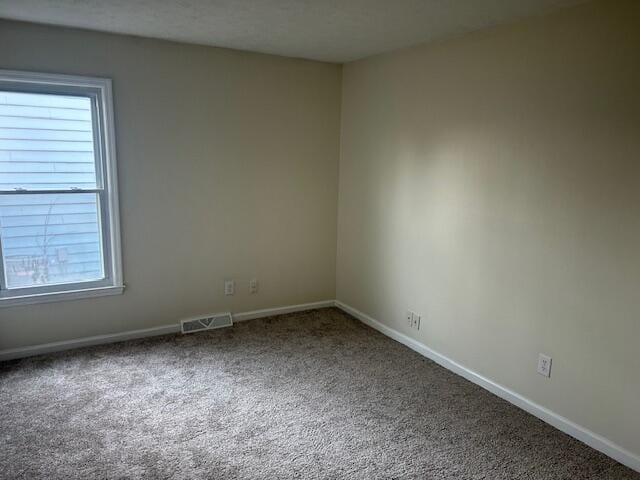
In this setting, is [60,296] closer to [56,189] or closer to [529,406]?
[56,189]

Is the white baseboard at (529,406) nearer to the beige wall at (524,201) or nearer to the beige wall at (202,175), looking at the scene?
the beige wall at (524,201)

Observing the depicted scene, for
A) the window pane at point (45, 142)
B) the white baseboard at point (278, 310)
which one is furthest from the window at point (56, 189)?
the white baseboard at point (278, 310)

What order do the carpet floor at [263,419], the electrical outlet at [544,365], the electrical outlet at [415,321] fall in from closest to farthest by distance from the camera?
the carpet floor at [263,419] < the electrical outlet at [544,365] < the electrical outlet at [415,321]

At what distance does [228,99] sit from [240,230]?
1109mm

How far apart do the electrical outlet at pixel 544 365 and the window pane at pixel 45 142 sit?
3.28m

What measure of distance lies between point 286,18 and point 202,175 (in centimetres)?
152

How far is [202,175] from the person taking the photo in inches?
150

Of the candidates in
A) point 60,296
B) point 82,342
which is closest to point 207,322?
point 82,342

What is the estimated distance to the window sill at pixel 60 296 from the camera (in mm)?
3279

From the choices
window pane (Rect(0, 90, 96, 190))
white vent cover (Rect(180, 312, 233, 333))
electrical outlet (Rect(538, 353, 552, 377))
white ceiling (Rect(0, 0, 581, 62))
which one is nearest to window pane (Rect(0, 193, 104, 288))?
window pane (Rect(0, 90, 96, 190))

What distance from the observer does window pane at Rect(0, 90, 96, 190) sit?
3.15 metres

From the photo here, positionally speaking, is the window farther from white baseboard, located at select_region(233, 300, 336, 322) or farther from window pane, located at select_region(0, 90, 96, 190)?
white baseboard, located at select_region(233, 300, 336, 322)

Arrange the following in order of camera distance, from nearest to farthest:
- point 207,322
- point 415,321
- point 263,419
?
1. point 263,419
2. point 415,321
3. point 207,322

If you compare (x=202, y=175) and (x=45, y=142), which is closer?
(x=45, y=142)
